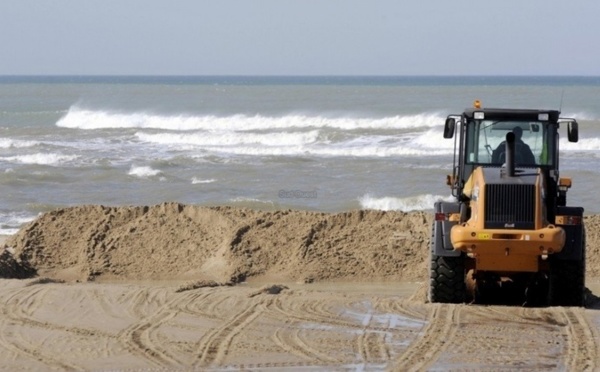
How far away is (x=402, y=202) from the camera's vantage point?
1988cm

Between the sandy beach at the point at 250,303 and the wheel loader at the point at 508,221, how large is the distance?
1.34 feet

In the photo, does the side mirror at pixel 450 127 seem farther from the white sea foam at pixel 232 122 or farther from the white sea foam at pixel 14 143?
the white sea foam at pixel 232 122

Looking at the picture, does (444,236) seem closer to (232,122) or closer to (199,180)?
(199,180)

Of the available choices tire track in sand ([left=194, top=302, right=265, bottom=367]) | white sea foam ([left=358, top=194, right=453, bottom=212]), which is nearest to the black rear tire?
tire track in sand ([left=194, top=302, right=265, bottom=367])

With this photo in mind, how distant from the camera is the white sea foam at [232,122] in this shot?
46.3m

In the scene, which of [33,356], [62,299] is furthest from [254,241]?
[33,356]

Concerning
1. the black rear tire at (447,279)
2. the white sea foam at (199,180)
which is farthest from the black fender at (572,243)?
the white sea foam at (199,180)

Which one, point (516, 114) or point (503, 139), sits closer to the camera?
point (516, 114)

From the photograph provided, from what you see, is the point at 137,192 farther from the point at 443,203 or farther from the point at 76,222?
the point at 443,203

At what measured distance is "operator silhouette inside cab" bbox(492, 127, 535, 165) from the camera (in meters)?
10.6

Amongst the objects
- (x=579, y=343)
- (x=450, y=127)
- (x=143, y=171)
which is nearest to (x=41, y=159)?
(x=143, y=171)

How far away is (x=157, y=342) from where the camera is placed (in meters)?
8.79

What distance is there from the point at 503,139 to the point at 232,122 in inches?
1609

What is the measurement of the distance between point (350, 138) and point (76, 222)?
75.7ft
